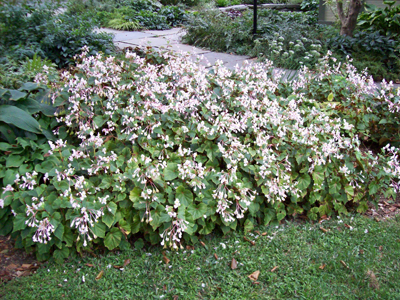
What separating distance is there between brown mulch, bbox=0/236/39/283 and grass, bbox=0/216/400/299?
0.10m

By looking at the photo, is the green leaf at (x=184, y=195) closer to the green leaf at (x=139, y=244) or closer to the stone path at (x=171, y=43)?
the green leaf at (x=139, y=244)

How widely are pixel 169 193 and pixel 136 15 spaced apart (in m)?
9.59

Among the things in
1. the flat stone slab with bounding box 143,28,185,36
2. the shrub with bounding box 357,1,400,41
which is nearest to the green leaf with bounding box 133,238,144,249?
the shrub with bounding box 357,1,400,41

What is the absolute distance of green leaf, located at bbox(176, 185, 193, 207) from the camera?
2.75 meters

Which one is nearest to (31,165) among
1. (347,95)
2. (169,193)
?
(169,193)

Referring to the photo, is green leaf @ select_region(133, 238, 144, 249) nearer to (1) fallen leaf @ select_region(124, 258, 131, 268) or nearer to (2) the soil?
(1) fallen leaf @ select_region(124, 258, 131, 268)

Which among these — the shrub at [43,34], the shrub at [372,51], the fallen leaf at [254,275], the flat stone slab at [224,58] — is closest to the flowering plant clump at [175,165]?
the fallen leaf at [254,275]

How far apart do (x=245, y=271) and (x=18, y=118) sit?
217 cm

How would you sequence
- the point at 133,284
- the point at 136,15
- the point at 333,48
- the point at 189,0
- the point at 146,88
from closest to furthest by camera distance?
the point at 133,284 → the point at 146,88 → the point at 333,48 → the point at 136,15 → the point at 189,0

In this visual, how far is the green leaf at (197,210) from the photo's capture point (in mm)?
2713

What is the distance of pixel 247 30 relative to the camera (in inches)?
316

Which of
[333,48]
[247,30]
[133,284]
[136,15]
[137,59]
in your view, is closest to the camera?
[133,284]

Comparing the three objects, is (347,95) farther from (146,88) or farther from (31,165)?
(31,165)

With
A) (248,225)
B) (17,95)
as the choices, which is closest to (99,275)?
(248,225)
